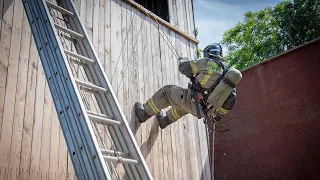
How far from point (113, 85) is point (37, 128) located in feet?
4.79

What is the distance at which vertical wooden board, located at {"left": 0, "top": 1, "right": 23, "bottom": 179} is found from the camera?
3250mm

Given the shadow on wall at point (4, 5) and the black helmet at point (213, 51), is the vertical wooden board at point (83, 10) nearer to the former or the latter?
the shadow on wall at point (4, 5)

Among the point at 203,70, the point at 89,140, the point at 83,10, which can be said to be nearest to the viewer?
the point at 89,140

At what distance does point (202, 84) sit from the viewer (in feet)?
14.8

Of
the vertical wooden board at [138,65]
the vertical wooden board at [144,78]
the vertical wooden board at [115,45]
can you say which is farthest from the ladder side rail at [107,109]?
the vertical wooden board at [144,78]

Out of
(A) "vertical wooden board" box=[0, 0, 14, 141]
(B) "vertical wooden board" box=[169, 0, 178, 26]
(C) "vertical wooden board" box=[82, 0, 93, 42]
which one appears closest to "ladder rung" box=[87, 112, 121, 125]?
(A) "vertical wooden board" box=[0, 0, 14, 141]

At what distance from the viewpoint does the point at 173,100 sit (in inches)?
187

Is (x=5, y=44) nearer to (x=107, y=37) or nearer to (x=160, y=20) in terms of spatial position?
(x=107, y=37)

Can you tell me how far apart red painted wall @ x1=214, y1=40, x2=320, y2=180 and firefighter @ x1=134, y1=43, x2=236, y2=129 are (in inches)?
144

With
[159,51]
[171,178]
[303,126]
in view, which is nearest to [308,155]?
[303,126]

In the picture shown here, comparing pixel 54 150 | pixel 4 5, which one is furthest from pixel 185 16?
pixel 54 150

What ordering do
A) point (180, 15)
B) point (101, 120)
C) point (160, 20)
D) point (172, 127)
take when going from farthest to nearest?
point (180, 15), point (160, 20), point (172, 127), point (101, 120)

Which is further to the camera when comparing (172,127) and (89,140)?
(172,127)

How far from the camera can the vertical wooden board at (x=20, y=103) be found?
330 centimetres
